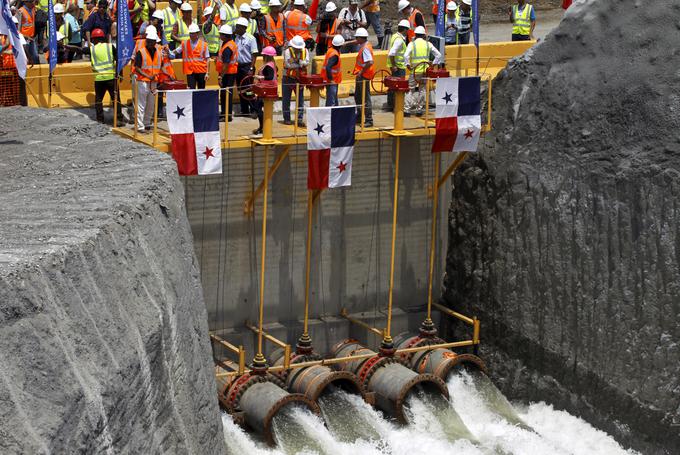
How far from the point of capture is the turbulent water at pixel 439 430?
70.8ft

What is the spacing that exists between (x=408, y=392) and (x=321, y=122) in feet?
15.5

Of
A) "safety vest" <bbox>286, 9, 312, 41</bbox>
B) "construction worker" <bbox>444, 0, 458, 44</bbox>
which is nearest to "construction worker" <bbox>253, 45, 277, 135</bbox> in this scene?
"safety vest" <bbox>286, 9, 312, 41</bbox>

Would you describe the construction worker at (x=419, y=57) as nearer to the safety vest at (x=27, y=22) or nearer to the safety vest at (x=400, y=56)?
the safety vest at (x=400, y=56)

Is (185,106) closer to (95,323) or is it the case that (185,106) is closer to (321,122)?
(321,122)

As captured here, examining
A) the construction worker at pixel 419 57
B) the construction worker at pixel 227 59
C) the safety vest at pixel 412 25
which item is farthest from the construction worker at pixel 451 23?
the construction worker at pixel 227 59

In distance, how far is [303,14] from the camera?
2480 cm

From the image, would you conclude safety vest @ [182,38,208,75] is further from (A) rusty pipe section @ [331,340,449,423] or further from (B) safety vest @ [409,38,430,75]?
(A) rusty pipe section @ [331,340,449,423]

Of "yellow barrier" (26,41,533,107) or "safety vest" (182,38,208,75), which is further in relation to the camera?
"yellow barrier" (26,41,533,107)

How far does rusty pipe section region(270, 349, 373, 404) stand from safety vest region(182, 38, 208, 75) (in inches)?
194

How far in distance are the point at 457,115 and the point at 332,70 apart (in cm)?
223

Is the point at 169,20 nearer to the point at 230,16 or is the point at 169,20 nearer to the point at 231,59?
the point at 230,16

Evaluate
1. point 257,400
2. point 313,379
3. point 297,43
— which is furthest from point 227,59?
point 257,400

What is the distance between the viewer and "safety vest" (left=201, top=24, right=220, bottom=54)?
24.9 m

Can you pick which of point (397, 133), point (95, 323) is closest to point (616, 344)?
point (397, 133)
